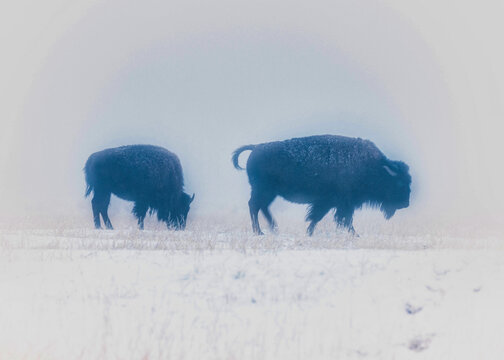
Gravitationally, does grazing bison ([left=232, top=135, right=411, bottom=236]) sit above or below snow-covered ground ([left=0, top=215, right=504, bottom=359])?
above

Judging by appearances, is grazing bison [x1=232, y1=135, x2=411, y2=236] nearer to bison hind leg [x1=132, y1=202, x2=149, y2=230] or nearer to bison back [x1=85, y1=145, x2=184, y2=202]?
bison back [x1=85, y1=145, x2=184, y2=202]

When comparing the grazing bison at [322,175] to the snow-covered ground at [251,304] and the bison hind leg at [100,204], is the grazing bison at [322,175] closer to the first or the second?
the bison hind leg at [100,204]

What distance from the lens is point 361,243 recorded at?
365 inches

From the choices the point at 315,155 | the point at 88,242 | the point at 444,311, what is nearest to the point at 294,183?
the point at 315,155

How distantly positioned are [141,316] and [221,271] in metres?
1.33

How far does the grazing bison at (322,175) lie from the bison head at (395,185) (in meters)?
0.02

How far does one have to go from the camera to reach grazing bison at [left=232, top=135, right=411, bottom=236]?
12.4 m

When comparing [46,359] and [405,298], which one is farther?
[405,298]

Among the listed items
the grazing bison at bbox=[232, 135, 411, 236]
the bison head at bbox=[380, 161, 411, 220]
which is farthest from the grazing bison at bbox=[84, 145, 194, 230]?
the bison head at bbox=[380, 161, 411, 220]

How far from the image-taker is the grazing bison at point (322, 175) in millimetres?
12445

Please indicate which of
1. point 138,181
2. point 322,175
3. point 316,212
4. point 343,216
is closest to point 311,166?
point 322,175

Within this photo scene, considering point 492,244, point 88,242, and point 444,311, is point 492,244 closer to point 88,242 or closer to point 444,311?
point 444,311

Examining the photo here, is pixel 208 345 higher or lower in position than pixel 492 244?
lower

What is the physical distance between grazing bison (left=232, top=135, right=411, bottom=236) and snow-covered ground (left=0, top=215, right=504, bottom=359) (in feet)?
14.6
